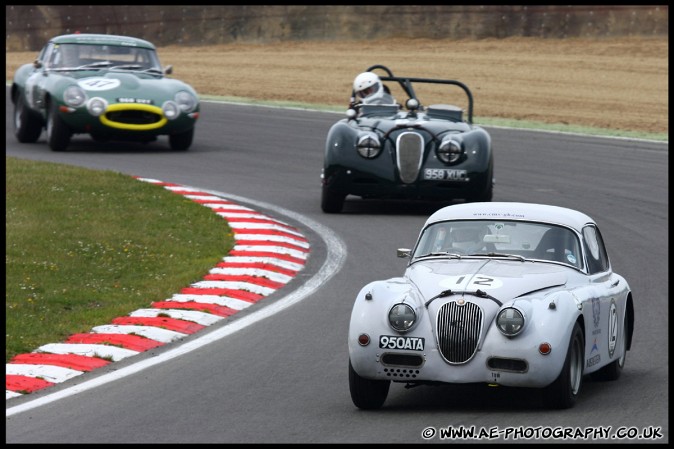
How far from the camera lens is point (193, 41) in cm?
4319

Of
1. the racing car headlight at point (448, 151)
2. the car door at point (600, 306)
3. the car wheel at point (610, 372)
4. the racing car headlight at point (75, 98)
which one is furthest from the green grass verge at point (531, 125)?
the car wheel at point (610, 372)

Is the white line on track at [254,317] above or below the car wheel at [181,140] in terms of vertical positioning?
below

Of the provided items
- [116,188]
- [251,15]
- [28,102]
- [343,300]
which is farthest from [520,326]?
[251,15]

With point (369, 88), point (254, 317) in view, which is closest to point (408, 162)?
point (369, 88)

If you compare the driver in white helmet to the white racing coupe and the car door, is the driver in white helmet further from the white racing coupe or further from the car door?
the white racing coupe

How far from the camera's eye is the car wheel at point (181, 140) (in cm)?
2070

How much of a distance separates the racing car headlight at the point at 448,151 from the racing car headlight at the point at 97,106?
5.89m

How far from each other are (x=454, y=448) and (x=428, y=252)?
7.49 feet

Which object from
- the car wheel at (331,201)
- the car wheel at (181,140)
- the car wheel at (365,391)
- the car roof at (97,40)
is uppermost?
the car roof at (97,40)

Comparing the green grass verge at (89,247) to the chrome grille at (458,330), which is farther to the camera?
the green grass verge at (89,247)

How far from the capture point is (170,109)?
64.0ft

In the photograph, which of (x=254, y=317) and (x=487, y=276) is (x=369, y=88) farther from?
(x=487, y=276)

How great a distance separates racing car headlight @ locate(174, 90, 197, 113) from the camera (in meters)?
19.6

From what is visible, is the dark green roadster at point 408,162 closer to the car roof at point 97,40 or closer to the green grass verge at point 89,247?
the green grass verge at point 89,247
